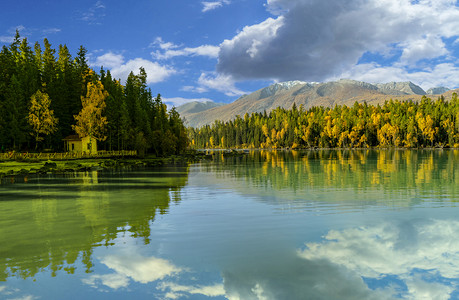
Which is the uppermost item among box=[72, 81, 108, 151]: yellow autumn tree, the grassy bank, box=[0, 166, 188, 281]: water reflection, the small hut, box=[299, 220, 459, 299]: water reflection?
box=[72, 81, 108, 151]: yellow autumn tree

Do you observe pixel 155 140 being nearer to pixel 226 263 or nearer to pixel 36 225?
pixel 36 225

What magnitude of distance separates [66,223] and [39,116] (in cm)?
6020

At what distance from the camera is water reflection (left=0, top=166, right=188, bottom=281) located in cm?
1091

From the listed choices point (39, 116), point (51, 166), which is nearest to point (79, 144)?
point (39, 116)

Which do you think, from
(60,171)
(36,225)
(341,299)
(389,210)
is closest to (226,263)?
(341,299)

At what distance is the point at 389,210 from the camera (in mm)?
18969

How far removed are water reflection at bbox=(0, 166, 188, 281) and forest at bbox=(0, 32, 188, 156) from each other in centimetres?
4347

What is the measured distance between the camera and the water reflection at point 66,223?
10.9 m

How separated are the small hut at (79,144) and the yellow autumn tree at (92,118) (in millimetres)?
694

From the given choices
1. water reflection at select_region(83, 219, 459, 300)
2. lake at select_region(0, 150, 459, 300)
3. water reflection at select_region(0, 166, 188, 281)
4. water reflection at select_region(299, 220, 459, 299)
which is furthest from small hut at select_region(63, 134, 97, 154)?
water reflection at select_region(299, 220, 459, 299)

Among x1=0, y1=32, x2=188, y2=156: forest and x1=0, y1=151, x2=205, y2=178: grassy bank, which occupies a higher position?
x1=0, y1=32, x2=188, y2=156: forest

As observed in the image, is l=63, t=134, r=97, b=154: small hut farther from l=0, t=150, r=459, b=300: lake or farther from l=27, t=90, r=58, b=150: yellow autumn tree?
l=0, t=150, r=459, b=300: lake

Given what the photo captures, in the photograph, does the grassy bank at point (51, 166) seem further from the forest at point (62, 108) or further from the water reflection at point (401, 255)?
the water reflection at point (401, 255)

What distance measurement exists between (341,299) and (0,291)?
855 cm
